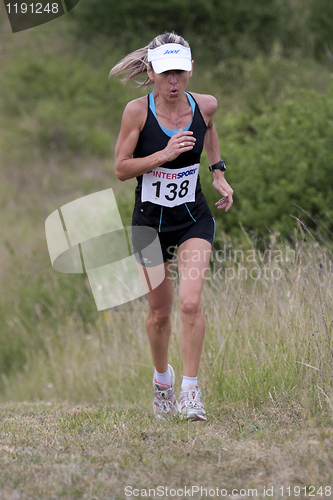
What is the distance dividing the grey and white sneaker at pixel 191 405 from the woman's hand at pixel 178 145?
62.4 inches

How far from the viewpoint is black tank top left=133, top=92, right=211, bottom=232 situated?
4164 millimetres

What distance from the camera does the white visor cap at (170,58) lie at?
405cm

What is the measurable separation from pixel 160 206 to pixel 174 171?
27 centimetres

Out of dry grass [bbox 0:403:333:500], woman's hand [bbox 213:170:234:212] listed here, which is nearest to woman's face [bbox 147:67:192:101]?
woman's hand [bbox 213:170:234:212]

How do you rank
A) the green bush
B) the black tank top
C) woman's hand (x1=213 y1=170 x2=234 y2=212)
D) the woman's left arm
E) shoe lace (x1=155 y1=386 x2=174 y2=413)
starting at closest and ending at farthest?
the black tank top, the woman's left arm, woman's hand (x1=213 y1=170 x2=234 y2=212), shoe lace (x1=155 y1=386 x2=174 y2=413), the green bush

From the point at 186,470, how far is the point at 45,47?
2218cm

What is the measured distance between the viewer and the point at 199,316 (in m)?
4.22

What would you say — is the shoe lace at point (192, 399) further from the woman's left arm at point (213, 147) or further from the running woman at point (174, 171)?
the woman's left arm at point (213, 147)

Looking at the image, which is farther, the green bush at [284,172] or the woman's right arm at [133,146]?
the green bush at [284,172]

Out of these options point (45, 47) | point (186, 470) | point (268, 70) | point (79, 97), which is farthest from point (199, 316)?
point (45, 47)

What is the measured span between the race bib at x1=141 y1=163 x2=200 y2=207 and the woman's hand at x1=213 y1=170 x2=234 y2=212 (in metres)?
0.27

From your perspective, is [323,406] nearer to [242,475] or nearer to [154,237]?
[242,475]

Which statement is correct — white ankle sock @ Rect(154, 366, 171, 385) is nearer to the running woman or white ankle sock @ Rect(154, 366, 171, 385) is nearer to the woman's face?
the running woman

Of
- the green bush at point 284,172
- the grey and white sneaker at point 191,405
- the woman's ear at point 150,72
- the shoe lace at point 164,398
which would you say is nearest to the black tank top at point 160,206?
the woman's ear at point 150,72
